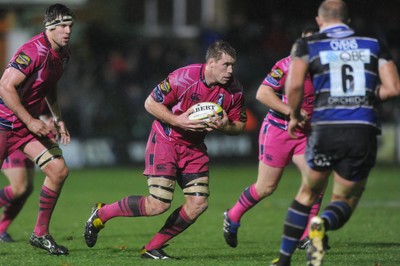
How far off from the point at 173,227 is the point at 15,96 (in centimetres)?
204

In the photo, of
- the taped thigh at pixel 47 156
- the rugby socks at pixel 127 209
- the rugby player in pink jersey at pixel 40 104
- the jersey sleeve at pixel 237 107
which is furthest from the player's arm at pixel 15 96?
the jersey sleeve at pixel 237 107

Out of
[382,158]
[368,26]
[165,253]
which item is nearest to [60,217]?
[165,253]

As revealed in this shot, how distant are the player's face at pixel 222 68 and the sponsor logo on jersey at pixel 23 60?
1824mm

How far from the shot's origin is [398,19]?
27.6m

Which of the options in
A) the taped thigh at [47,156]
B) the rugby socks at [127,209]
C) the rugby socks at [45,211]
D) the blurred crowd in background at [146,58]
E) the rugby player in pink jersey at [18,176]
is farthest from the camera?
the blurred crowd in background at [146,58]

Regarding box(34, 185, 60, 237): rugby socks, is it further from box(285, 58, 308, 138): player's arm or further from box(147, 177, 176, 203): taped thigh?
box(285, 58, 308, 138): player's arm

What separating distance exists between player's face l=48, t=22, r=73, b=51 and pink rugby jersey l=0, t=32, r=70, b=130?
0.20 feet

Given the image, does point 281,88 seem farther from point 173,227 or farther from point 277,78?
point 173,227

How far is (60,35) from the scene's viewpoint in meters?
9.69

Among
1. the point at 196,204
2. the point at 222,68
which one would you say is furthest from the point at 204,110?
the point at 196,204

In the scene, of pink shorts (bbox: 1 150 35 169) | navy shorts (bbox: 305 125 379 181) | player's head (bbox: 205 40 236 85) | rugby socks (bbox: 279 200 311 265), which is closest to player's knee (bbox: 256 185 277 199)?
player's head (bbox: 205 40 236 85)

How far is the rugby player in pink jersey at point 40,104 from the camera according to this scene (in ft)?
30.9

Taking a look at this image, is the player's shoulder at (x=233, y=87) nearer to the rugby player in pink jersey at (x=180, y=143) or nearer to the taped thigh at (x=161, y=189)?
the rugby player in pink jersey at (x=180, y=143)

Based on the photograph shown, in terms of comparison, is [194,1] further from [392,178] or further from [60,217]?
[60,217]
